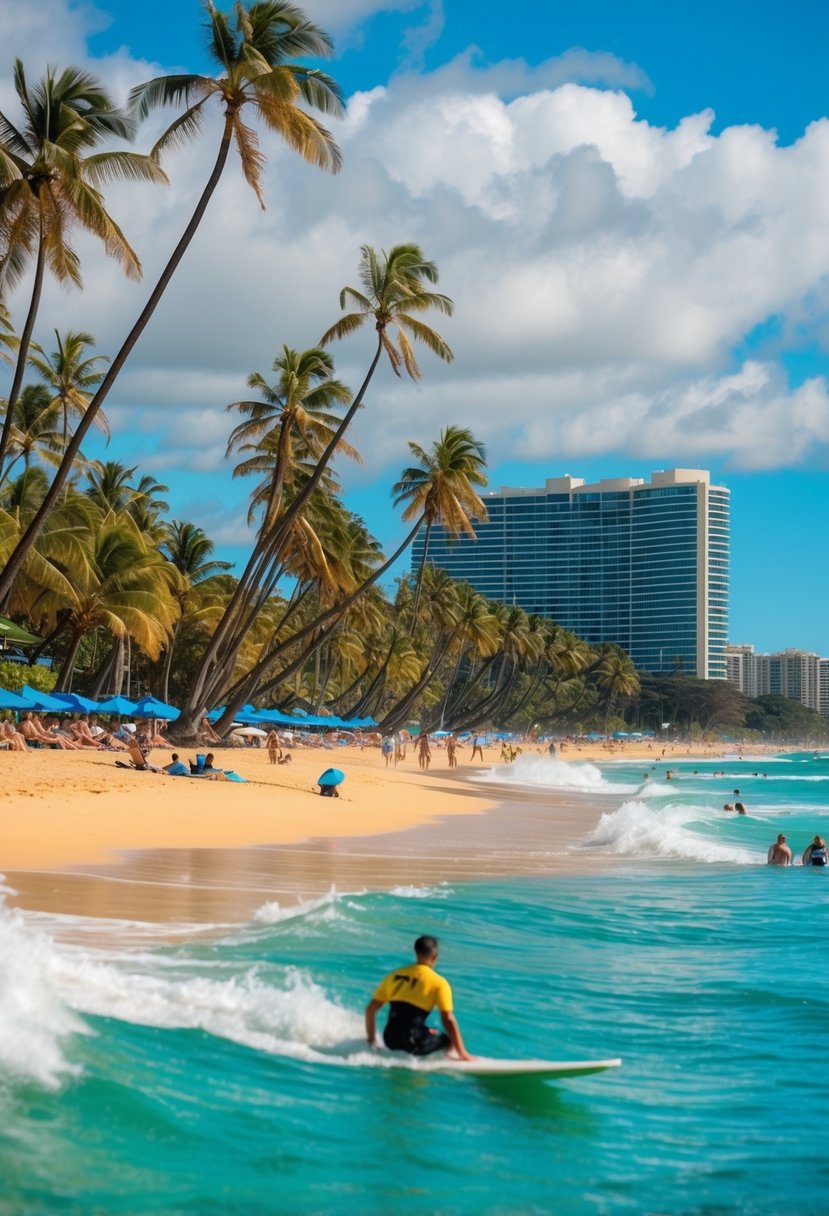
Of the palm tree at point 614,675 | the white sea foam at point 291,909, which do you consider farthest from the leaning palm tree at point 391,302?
the palm tree at point 614,675

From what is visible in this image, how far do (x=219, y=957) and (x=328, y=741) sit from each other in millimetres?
50929

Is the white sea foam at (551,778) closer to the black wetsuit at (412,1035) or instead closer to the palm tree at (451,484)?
the palm tree at (451,484)

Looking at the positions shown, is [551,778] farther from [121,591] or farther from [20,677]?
[20,677]

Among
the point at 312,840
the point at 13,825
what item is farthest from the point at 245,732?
the point at 13,825

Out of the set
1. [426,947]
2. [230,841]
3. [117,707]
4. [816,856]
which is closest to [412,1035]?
[426,947]

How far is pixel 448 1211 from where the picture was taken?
18.4 ft

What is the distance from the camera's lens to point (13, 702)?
31.2 metres

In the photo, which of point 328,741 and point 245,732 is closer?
point 245,732

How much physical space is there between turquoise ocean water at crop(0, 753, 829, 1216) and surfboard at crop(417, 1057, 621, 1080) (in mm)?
104

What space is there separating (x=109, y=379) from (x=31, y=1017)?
55.1 ft

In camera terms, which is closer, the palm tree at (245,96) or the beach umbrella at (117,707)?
the palm tree at (245,96)

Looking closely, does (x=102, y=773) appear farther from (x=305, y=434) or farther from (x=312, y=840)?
(x=305, y=434)

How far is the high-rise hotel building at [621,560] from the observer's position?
17912 centimetres

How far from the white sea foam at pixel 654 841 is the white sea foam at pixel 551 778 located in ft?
67.0
